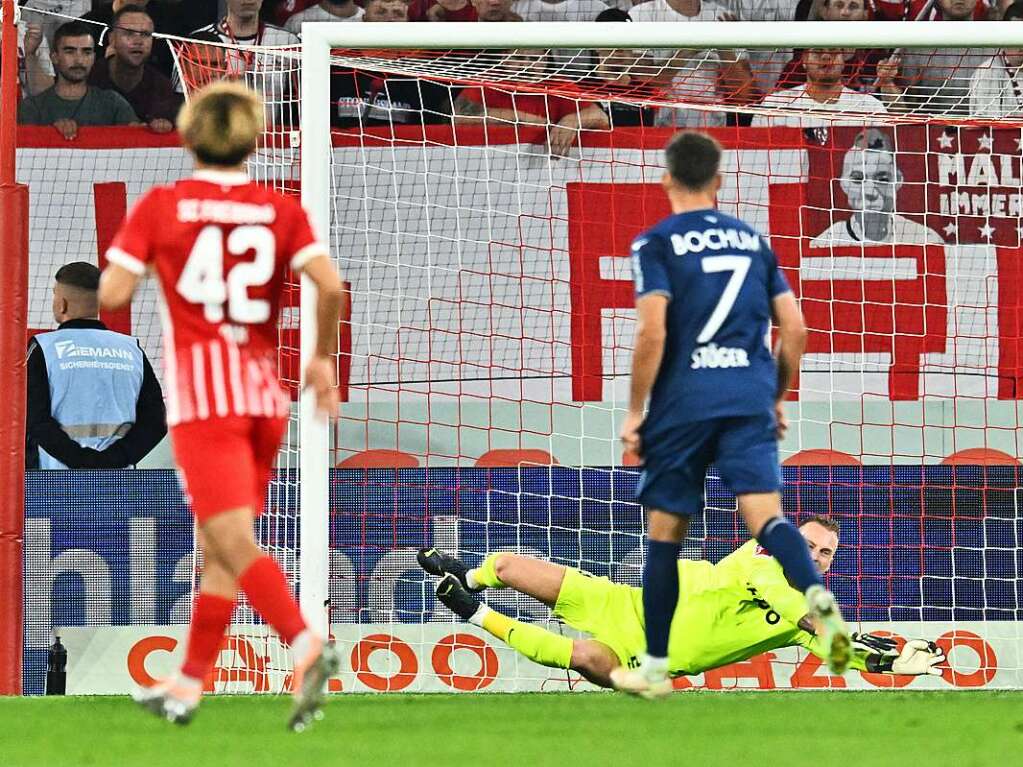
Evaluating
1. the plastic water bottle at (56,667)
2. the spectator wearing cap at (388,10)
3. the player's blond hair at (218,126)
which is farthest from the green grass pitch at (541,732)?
the spectator wearing cap at (388,10)

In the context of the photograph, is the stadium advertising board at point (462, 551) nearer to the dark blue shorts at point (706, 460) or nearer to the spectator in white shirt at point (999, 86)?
the spectator in white shirt at point (999, 86)

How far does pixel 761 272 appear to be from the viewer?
5055mm

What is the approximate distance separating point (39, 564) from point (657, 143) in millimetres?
4183

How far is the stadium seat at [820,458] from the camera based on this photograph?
8344mm

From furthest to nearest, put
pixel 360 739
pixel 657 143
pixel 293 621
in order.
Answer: pixel 657 143 → pixel 360 739 → pixel 293 621

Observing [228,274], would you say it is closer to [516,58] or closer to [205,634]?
[205,634]

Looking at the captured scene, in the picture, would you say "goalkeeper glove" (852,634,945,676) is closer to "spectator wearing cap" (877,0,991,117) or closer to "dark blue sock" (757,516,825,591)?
"dark blue sock" (757,516,825,591)

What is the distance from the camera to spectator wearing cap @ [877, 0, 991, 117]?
8664 mm

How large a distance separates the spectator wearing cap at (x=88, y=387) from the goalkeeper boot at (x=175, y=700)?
→ 434cm

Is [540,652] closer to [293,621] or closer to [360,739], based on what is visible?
[360,739]

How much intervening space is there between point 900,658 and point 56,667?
13.0ft

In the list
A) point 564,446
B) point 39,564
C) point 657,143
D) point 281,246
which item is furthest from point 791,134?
point 281,246

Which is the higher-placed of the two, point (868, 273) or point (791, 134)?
point (791, 134)

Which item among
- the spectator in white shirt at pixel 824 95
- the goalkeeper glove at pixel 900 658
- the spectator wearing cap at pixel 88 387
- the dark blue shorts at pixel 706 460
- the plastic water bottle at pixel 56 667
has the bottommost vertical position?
the plastic water bottle at pixel 56 667
